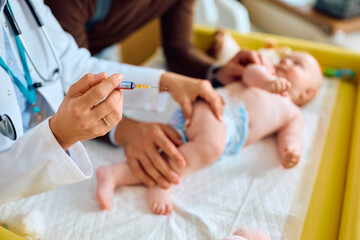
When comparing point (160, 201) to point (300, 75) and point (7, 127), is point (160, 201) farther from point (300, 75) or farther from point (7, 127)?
point (300, 75)

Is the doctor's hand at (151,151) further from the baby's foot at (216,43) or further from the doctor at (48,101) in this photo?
the baby's foot at (216,43)

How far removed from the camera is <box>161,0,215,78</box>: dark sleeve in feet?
5.02

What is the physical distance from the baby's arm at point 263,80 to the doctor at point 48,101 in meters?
0.17

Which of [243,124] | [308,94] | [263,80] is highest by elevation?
[263,80]

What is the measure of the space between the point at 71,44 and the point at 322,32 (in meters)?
1.81

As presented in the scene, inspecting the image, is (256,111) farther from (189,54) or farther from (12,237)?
(12,237)

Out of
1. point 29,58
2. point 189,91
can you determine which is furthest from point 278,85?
A: point 29,58

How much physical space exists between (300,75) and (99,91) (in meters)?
0.93

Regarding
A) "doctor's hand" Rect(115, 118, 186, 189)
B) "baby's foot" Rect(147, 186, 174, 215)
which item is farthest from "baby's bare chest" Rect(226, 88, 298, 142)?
"baby's foot" Rect(147, 186, 174, 215)

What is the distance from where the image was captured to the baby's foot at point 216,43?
1.65 metres

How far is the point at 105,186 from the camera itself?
0.97m

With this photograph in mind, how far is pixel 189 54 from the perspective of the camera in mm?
1555

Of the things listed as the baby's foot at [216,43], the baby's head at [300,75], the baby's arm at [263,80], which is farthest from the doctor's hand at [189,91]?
the baby's foot at [216,43]

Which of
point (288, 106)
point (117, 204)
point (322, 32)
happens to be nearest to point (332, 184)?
Result: point (288, 106)
